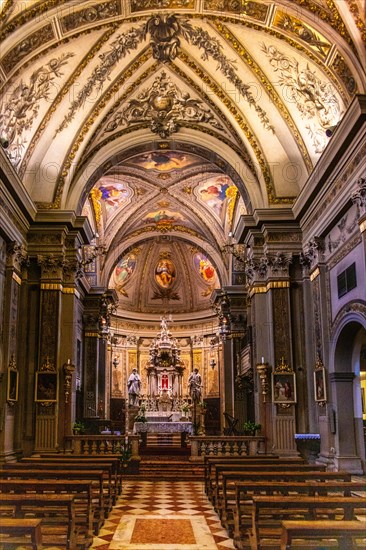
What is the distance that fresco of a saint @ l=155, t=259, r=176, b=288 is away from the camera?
3209 cm

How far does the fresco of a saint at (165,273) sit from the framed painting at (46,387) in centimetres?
1586

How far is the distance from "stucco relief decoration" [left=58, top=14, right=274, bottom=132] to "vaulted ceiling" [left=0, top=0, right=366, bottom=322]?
0.03 m

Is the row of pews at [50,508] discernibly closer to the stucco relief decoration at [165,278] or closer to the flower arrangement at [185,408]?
the flower arrangement at [185,408]

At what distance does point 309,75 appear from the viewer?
1462 centimetres

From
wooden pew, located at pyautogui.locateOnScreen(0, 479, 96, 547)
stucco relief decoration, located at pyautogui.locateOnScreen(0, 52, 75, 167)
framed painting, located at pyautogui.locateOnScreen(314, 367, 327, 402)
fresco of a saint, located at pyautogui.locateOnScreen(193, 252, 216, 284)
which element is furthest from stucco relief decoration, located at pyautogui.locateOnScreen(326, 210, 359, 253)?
fresco of a saint, located at pyautogui.locateOnScreen(193, 252, 216, 284)

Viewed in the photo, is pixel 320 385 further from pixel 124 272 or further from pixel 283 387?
pixel 124 272

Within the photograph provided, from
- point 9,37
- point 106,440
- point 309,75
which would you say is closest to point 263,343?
point 106,440

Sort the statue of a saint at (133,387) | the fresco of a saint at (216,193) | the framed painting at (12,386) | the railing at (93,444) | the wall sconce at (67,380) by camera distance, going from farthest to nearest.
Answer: the statue of a saint at (133,387)
the fresco of a saint at (216,193)
the wall sconce at (67,380)
the railing at (93,444)
the framed painting at (12,386)

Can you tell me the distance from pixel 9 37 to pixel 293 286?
9.64 m

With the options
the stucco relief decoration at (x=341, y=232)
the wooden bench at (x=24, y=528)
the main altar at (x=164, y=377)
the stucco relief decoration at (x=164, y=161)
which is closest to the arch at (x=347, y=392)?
the stucco relief decoration at (x=341, y=232)

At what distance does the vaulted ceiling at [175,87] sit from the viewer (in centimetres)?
1323

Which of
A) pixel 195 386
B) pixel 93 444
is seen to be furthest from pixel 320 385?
pixel 195 386

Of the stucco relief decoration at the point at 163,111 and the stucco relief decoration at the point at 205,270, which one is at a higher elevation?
the stucco relief decoration at the point at 163,111

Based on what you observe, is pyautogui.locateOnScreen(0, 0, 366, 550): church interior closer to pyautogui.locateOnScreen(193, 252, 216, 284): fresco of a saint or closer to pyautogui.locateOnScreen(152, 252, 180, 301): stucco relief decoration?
pyautogui.locateOnScreen(193, 252, 216, 284): fresco of a saint
